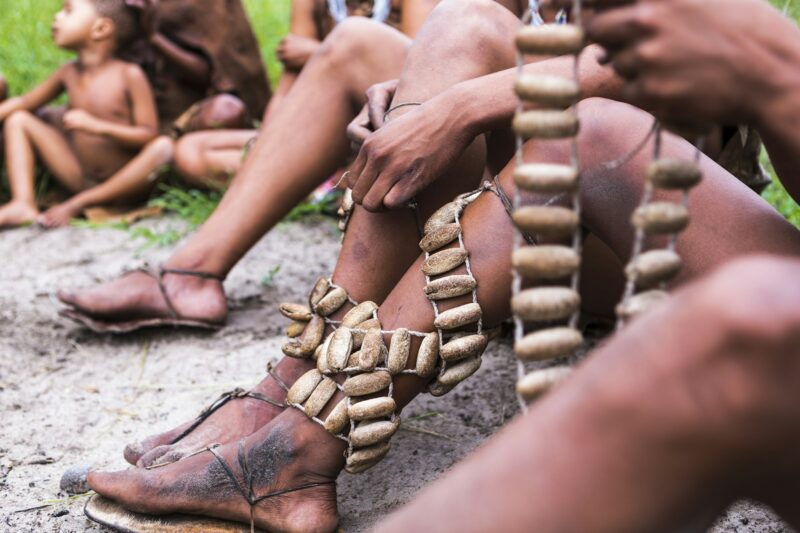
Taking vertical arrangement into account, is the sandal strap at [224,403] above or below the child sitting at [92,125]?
above

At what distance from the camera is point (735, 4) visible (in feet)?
2.47

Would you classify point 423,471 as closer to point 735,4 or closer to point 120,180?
point 735,4

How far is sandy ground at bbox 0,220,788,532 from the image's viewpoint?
1468 millimetres

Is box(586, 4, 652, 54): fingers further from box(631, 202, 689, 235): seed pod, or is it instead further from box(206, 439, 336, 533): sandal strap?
box(206, 439, 336, 533): sandal strap

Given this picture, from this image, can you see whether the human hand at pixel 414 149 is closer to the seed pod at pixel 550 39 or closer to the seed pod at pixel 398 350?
the seed pod at pixel 398 350

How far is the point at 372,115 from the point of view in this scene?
1459 mm

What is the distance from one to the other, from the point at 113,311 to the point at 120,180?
1400 mm

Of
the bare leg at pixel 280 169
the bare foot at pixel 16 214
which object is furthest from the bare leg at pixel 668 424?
the bare foot at pixel 16 214

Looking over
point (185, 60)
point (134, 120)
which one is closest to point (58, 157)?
point (134, 120)

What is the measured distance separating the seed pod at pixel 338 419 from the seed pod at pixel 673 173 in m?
0.59

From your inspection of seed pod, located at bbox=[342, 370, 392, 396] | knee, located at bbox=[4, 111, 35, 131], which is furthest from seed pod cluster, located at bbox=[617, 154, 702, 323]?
knee, located at bbox=[4, 111, 35, 131]

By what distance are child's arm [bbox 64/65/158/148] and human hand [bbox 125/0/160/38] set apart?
197mm

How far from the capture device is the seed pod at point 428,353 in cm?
119

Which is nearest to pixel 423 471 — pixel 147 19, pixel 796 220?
pixel 796 220
